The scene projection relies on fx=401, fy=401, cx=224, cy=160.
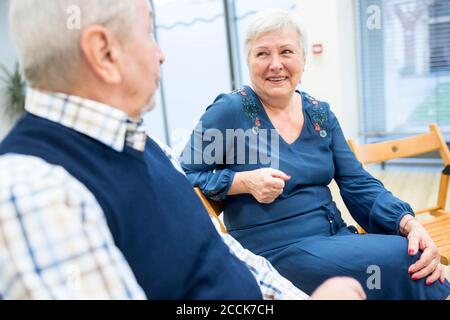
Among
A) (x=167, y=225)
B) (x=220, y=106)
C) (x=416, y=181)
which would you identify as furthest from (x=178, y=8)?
(x=167, y=225)

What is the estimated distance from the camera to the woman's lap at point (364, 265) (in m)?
1.14

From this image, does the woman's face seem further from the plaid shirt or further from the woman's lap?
the plaid shirt

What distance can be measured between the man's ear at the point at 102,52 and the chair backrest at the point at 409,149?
4.67 feet

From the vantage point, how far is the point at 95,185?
59 centimetres

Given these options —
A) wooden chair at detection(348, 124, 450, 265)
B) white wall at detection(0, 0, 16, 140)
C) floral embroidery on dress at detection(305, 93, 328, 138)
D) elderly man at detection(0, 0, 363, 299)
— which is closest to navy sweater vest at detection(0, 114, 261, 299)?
elderly man at detection(0, 0, 363, 299)

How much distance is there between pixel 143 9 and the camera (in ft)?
2.20

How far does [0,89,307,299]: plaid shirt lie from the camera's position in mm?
495

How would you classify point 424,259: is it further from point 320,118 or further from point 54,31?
point 54,31

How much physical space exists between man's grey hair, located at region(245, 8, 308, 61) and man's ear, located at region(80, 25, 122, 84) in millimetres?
828

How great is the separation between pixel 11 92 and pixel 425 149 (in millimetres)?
5158

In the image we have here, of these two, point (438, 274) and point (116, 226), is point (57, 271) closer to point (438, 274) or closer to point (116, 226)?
point (116, 226)

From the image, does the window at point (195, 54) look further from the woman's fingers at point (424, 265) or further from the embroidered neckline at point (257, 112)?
the woman's fingers at point (424, 265)

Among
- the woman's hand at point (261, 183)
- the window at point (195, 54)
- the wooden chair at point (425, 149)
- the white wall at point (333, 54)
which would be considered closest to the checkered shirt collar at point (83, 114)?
the woman's hand at point (261, 183)
